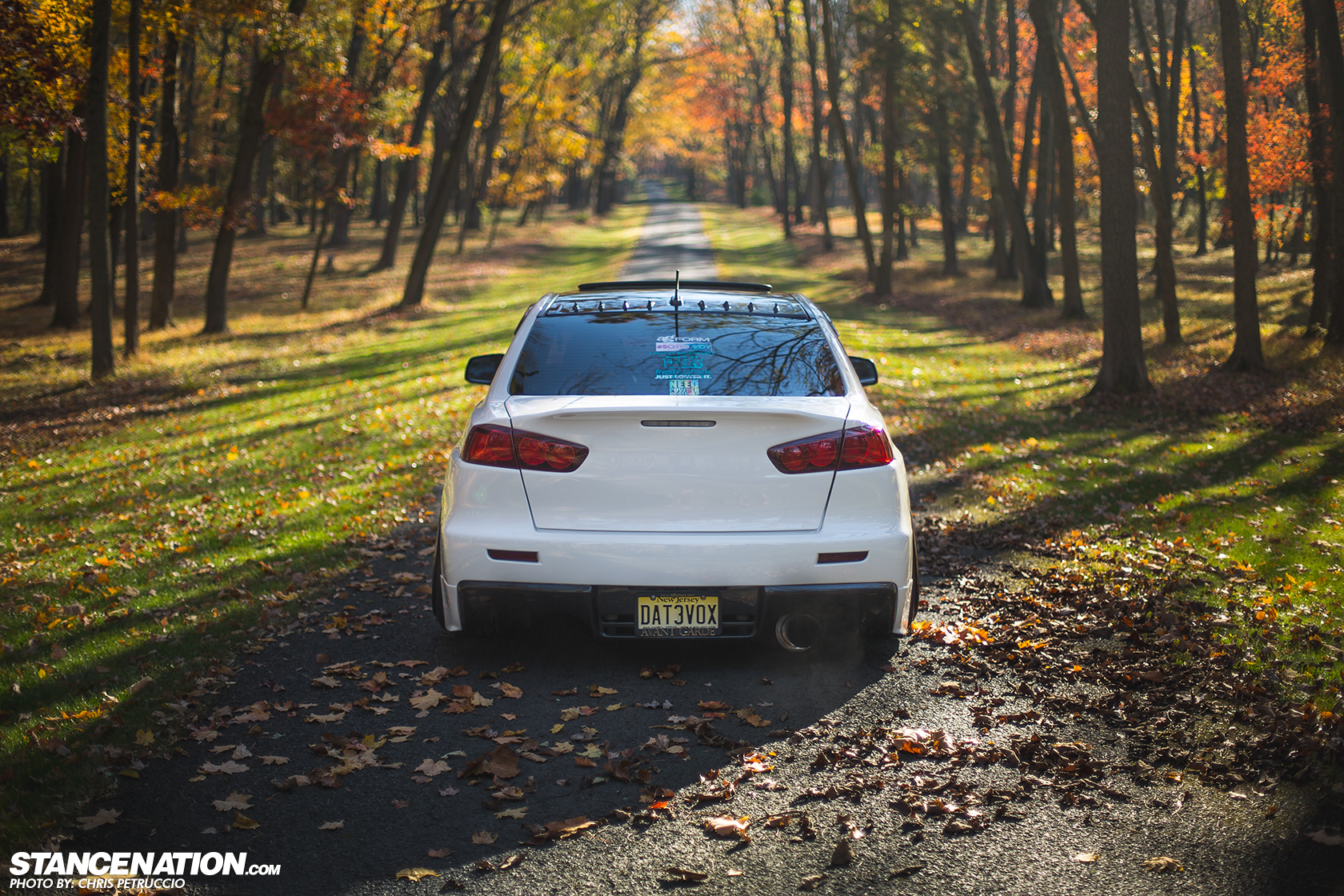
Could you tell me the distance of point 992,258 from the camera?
40031 mm

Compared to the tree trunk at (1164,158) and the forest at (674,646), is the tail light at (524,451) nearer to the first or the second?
the forest at (674,646)

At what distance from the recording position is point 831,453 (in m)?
4.85

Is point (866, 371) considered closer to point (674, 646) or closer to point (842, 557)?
point (842, 557)

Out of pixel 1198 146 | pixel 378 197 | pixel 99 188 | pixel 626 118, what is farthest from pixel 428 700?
pixel 626 118

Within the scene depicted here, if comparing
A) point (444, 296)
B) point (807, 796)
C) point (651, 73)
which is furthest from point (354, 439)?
point (651, 73)

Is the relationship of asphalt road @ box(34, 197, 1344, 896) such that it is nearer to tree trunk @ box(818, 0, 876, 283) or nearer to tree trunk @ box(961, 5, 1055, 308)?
tree trunk @ box(961, 5, 1055, 308)

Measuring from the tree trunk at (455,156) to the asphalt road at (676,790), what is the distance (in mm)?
21760

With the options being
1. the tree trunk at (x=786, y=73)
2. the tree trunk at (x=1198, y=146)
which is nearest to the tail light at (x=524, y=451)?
the tree trunk at (x=786, y=73)

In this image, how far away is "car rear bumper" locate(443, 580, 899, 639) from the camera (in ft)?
15.7

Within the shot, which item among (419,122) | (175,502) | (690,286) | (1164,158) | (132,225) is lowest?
(175,502)

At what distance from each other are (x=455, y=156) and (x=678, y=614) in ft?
75.6

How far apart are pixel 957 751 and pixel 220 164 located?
47.0 meters

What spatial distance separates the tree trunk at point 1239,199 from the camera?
565 inches

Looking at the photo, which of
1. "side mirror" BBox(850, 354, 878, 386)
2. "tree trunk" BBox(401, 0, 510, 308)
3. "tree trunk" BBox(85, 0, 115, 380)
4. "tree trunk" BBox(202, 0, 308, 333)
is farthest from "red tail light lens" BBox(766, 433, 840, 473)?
"tree trunk" BBox(401, 0, 510, 308)
